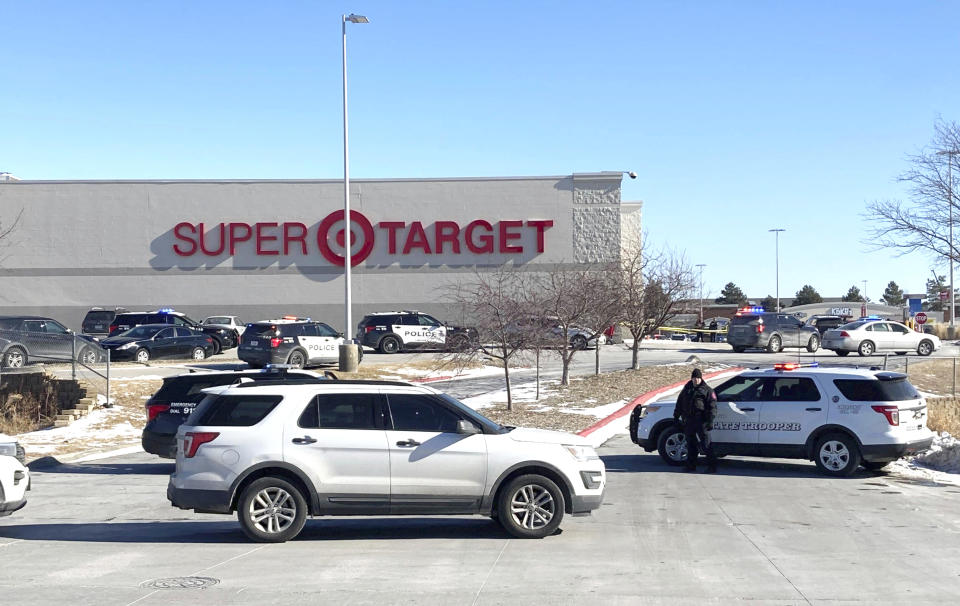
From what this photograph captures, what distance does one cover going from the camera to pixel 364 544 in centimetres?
1014

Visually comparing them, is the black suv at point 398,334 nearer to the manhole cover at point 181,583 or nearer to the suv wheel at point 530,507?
the suv wheel at point 530,507

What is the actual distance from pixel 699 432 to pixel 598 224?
41.0 metres

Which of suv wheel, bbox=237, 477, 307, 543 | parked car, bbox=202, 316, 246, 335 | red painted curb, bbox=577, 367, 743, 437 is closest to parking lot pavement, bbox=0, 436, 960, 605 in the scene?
suv wheel, bbox=237, 477, 307, 543

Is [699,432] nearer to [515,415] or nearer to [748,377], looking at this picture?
[748,377]

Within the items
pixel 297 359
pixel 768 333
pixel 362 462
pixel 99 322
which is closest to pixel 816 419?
pixel 362 462

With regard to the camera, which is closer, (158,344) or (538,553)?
(538,553)

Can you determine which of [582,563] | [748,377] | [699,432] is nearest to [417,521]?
[582,563]

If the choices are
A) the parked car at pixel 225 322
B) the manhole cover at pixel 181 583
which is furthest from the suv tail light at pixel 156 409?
the parked car at pixel 225 322

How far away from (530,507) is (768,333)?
34.6m

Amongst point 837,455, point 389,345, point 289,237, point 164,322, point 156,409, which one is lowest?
point 837,455

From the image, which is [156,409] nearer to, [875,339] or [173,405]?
[173,405]

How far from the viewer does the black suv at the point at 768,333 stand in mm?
42656

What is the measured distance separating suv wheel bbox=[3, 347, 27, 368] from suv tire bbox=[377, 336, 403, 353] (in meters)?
17.5

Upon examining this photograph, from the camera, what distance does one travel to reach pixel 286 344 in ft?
101
